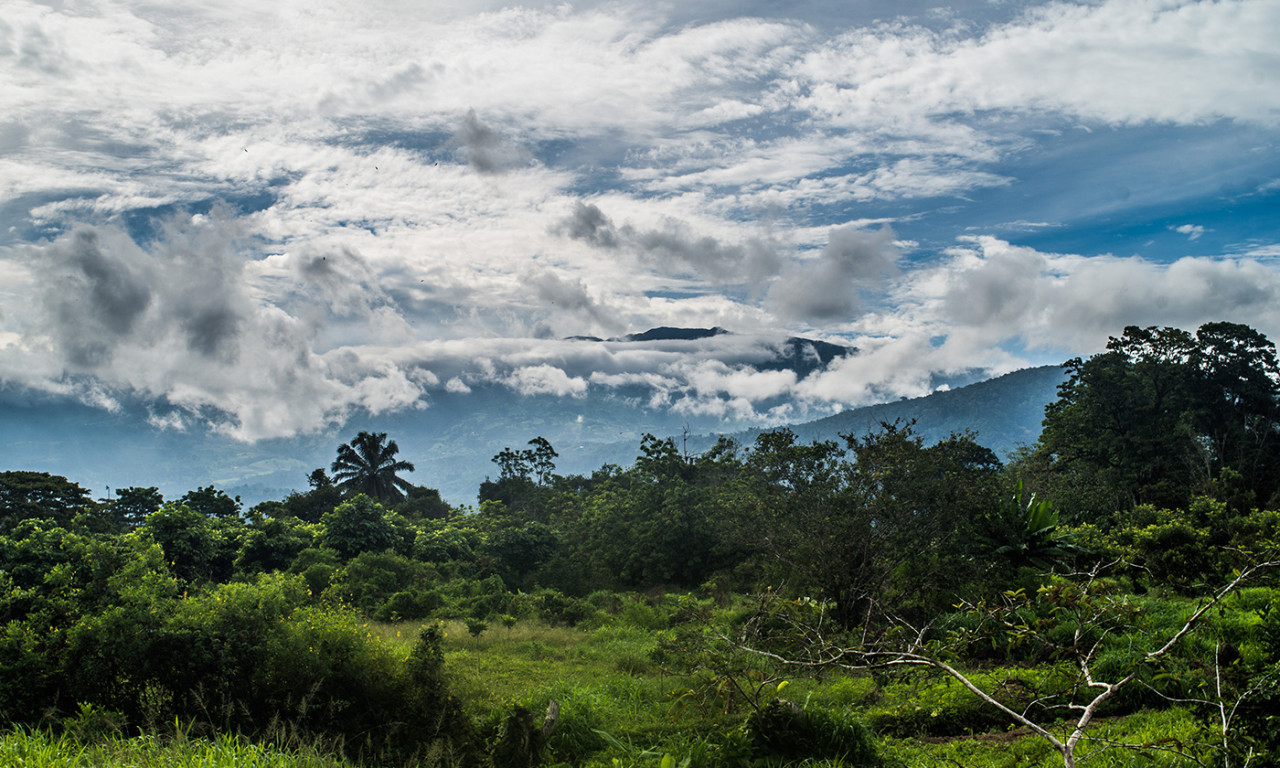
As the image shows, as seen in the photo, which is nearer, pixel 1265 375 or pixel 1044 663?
pixel 1044 663

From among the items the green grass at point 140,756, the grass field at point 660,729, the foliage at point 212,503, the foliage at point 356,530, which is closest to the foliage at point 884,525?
the grass field at point 660,729

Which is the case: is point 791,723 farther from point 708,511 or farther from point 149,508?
point 149,508

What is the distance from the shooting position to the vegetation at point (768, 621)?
626cm

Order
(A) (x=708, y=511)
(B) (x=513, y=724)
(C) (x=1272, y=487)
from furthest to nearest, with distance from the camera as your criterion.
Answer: (A) (x=708, y=511) → (C) (x=1272, y=487) → (B) (x=513, y=724)

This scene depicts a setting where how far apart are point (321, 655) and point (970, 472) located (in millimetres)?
15736

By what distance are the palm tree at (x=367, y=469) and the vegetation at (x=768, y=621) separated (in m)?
23.2

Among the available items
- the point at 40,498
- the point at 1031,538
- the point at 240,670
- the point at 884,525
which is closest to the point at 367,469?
the point at 40,498

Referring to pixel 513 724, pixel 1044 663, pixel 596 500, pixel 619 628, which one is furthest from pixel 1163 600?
pixel 596 500

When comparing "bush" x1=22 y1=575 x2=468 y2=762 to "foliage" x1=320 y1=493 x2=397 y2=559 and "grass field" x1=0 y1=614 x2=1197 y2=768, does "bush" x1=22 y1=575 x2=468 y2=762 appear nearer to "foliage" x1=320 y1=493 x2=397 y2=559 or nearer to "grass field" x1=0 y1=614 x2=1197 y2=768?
"grass field" x1=0 y1=614 x2=1197 y2=768

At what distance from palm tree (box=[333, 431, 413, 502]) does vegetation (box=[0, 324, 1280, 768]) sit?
76.0ft

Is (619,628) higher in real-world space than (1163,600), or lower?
lower

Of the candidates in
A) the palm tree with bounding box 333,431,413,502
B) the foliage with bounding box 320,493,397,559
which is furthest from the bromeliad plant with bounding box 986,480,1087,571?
the palm tree with bounding box 333,431,413,502

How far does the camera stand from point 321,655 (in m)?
10.2

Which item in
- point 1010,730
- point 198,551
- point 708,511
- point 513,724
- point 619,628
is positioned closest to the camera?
point 1010,730
